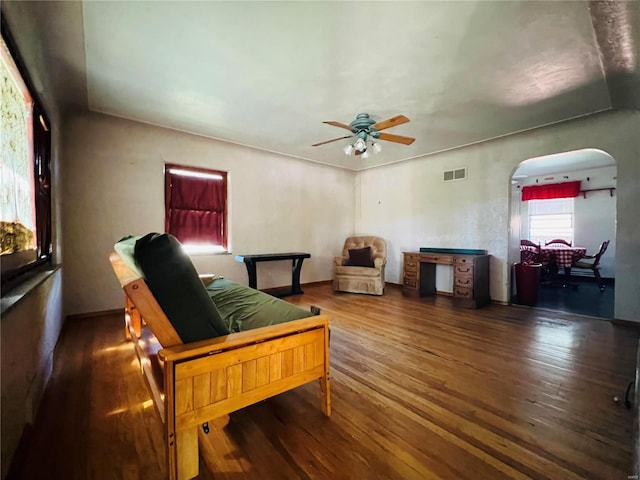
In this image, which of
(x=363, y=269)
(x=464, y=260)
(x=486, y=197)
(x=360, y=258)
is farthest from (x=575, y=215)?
(x=363, y=269)

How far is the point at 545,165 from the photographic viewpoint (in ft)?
19.5

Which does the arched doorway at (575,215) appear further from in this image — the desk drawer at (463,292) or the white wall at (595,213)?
the desk drawer at (463,292)

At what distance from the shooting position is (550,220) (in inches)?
281

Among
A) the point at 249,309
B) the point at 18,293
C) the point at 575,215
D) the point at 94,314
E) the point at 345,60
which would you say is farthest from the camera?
the point at 575,215

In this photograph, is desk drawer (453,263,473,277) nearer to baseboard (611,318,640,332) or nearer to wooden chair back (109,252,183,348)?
baseboard (611,318,640,332)

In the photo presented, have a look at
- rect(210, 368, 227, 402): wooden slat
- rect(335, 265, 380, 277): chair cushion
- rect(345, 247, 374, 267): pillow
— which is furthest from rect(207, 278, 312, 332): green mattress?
rect(345, 247, 374, 267): pillow

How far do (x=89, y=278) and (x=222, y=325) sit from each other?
3.21m

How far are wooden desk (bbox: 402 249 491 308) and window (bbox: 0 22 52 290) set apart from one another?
15.3ft

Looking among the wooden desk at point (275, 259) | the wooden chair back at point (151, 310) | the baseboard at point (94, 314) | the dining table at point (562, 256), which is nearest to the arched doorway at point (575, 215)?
the dining table at point (562, 256)

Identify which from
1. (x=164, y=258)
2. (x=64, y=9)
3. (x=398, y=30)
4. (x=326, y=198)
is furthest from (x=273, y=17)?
(x=326, y=198)

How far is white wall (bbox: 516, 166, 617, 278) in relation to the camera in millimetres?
6184

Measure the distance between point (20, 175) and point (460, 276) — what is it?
4.85 m

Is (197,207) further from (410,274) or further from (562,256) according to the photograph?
(562,256)

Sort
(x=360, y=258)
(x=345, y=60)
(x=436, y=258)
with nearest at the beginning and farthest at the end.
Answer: (x=345, y=60), (x=436, y=258), (x=360, y=258)
